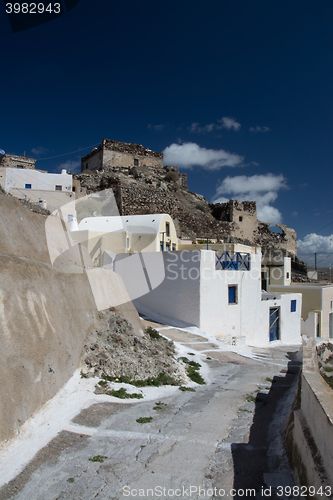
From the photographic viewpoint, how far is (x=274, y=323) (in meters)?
17.7

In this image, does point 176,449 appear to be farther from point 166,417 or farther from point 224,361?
point 224,361

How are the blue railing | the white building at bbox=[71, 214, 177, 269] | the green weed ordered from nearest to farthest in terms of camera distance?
the green weed → the blue railing → the white building at bbox=[71, 214, 177, 269]

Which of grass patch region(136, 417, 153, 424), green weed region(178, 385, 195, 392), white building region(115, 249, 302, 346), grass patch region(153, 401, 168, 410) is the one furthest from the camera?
white building region(115, 249, 302, 346)

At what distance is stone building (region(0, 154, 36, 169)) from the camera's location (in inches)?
1229

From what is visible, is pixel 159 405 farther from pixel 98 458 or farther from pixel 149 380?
pixel 98 458

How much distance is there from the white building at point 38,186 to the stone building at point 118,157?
7.64 meters

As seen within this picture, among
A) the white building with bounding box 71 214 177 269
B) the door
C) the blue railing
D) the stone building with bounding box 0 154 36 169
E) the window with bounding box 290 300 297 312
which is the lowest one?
the door

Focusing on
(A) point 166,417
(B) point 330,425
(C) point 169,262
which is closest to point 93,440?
(A) point 166,417

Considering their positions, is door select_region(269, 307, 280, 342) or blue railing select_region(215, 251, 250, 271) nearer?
blue railing select_region(215, 251, 250, 271)

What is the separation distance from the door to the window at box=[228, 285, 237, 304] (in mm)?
3279

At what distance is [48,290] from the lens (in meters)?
6.06

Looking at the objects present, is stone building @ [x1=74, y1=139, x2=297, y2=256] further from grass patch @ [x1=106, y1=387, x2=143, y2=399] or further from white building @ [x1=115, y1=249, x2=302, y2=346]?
grass patch @ [x1=106, y1=387, x2=143, y2=399]

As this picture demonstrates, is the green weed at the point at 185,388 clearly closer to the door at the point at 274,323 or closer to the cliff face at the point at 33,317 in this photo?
the cliff face at the point at 33,317

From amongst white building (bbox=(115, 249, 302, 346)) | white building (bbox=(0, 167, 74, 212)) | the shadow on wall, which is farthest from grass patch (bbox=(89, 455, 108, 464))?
white building (bbox=(0, 167, 74, 212))
